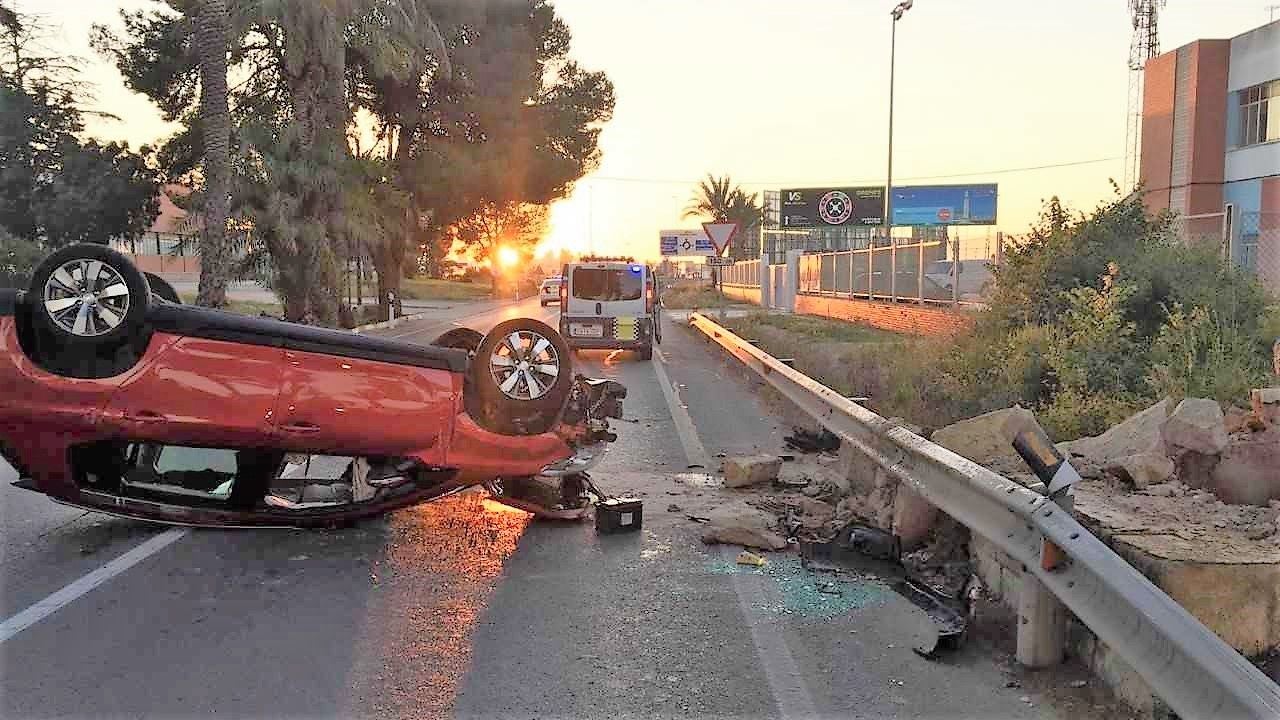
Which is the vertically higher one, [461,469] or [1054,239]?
[1054,239]

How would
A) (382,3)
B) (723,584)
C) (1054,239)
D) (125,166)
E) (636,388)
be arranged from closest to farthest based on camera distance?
(723,584) < (1054,239) < (636,388) < (382,3) < (125,166)

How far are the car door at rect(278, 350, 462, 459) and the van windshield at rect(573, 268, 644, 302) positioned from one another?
13.0m

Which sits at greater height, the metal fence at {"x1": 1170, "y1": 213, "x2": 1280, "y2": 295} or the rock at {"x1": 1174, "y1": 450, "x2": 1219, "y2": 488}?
the metal fence at {"x1": 1170, "y1": 213, "x2": 1280, "y2": 295}

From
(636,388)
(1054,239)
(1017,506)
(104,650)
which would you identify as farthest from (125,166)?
(1017,506)

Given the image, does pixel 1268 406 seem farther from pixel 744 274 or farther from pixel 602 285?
pixel 744 274

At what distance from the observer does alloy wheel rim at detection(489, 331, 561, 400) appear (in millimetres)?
5820

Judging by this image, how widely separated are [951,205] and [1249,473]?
2579 inches

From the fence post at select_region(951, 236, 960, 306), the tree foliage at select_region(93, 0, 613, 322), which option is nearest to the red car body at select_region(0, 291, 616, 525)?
the fence post at select_region(951, 236, 960, 306)

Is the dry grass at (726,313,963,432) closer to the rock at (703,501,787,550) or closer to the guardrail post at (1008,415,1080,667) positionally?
the rock at (703,501,787,550)

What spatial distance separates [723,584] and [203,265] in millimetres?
19099

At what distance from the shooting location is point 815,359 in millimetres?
15844

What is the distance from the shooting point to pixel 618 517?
6152 mm

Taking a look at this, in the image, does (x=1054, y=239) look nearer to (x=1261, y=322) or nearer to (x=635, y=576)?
(x=1261, y=322)

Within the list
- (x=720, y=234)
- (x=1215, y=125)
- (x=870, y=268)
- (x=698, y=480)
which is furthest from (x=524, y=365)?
(x=1215, y=125)
